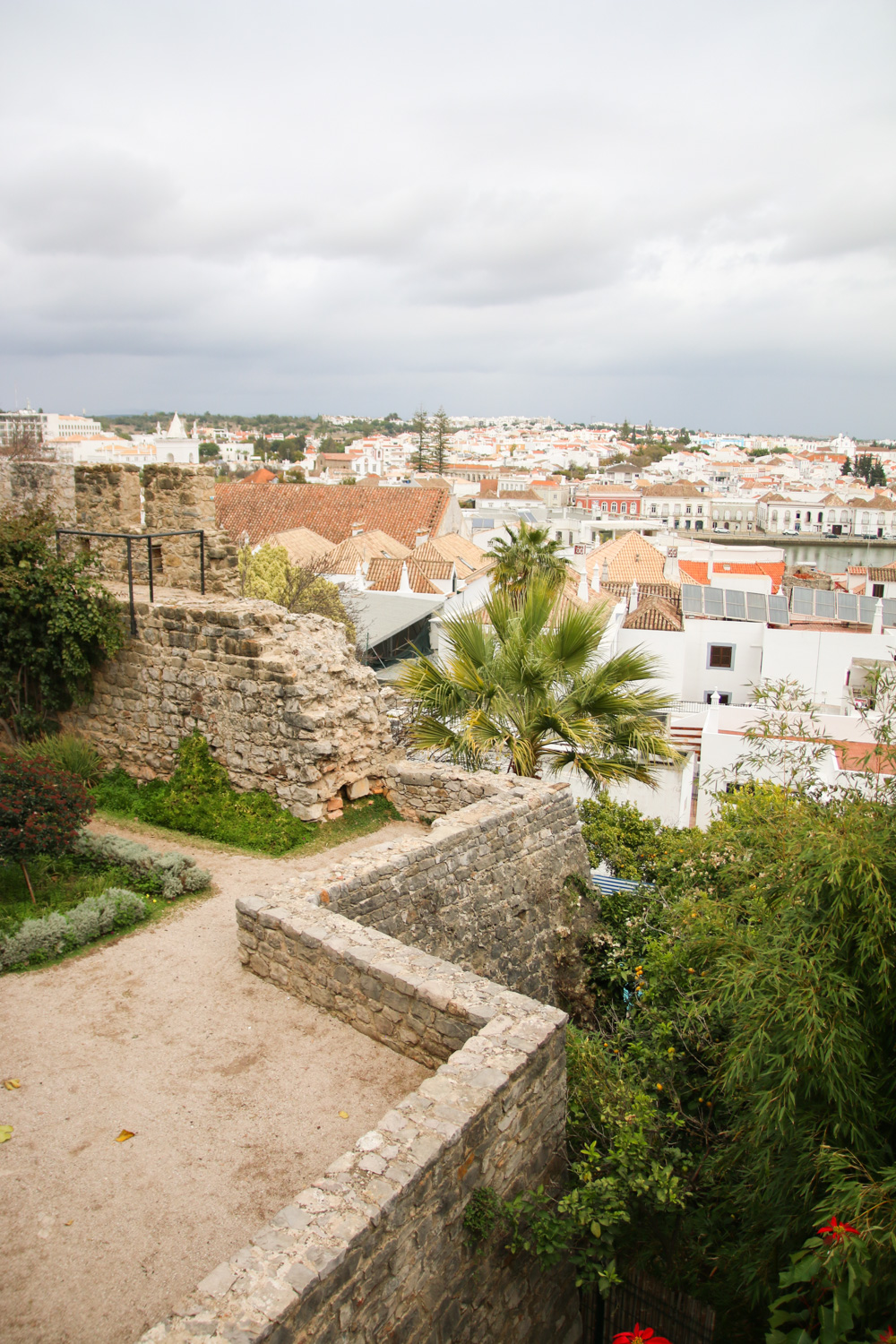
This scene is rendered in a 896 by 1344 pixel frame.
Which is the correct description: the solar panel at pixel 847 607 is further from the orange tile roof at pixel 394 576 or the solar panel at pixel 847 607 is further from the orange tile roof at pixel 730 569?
the orange tile roof at pixel 394 576

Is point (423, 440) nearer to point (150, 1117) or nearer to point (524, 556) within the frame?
point (524, 556)

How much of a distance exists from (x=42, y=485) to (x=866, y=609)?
27371 mm

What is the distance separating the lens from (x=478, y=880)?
7598 millimetres

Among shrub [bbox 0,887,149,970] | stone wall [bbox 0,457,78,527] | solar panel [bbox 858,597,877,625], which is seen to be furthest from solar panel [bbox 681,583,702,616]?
shrub [bbox 0,887,149,970]

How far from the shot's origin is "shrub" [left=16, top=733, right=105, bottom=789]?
30.8 feet

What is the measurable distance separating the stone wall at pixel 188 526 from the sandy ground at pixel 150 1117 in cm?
522

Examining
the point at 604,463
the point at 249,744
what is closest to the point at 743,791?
the point at 249,744

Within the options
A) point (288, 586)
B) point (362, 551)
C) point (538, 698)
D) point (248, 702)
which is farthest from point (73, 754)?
point (362, 551)

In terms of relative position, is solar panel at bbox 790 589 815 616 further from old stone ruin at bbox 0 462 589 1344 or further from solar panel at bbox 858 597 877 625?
old stone ruin at bbox 0 462 589 1344

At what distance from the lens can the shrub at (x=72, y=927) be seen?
20.5 ft

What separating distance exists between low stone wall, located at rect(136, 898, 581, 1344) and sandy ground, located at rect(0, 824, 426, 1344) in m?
0.39

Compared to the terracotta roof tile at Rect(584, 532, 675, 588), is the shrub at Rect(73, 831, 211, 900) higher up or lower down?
lower down

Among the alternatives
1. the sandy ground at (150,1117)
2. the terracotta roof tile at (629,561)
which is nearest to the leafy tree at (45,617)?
the sandy ground at (150,1117)

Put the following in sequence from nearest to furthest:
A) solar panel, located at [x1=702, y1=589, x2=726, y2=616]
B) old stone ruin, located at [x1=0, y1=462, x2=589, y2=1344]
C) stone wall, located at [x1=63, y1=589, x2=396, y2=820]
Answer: old stone ruin, located at [x1=0, y1=462, x2=589, y2=1344]
stone wall, located at [x1=63, y1=589, x2=396, y2=820]
solar panel, located at [x1=702, y1=589, x2=726, y2=616]
